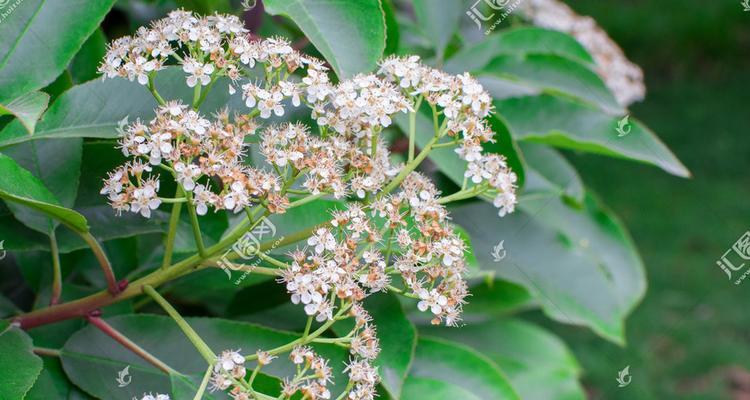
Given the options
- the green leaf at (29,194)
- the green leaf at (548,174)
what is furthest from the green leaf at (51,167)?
the green leaf at (548,174)

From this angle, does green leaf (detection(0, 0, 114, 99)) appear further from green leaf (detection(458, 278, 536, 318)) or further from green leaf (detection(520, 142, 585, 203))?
green leaf (detection(458, 278, 536, 318))

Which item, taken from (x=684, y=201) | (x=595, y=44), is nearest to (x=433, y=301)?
(x=595, y=44)

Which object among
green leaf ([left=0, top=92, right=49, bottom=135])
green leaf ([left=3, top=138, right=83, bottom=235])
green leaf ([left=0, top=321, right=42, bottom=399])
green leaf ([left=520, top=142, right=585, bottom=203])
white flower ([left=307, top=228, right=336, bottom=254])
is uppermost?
green leaf ([left=520, top=142, right=585, bottom=203])

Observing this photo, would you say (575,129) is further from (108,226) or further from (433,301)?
(108,226)

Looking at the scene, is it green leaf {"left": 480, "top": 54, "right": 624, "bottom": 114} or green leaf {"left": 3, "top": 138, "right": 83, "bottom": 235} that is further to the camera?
green leaf {"left": 480, "top": 54, "right": 624, "bottom": 114}

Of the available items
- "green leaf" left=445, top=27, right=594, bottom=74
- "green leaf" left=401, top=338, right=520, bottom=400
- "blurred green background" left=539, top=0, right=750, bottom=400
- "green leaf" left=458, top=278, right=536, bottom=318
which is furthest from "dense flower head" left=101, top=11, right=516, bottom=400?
"blurred green background" left=539, top=0, right=750, bottom=400

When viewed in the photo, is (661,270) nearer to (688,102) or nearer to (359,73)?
(688,102)
